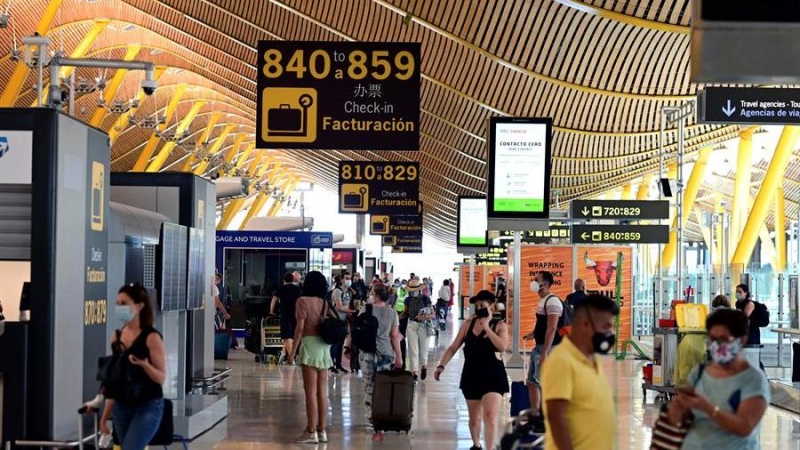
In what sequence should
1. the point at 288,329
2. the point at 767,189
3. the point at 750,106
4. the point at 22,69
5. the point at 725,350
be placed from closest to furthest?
the point at 725,350
the point at 750,106
the point at 288,329
the point at 767,189
the point at 22,69

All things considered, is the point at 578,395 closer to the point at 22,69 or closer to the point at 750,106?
the point at 750,106

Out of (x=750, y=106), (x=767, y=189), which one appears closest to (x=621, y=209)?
(x=767, y=189)

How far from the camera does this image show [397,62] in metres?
14.8

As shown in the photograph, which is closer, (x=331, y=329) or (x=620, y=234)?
(x=331, y=329)

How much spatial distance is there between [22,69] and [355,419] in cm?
2741

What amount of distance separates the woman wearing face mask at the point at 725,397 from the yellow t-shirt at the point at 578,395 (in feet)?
0.98

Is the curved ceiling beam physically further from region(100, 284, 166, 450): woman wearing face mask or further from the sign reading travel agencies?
region(100, 284, 166, 450): woman wearing face mask

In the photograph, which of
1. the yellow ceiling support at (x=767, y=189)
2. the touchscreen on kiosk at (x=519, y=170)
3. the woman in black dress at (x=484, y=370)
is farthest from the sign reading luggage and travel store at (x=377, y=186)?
the woman in black dress at (x=484, y=370)

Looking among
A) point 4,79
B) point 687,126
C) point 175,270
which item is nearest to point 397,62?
point 175,270

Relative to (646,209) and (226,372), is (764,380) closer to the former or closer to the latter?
(226,372)

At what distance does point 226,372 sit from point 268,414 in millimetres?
928

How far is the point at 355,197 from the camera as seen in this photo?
3111cm

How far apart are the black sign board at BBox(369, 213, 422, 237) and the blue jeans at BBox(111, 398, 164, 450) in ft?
123

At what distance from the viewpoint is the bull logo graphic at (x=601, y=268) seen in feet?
103
